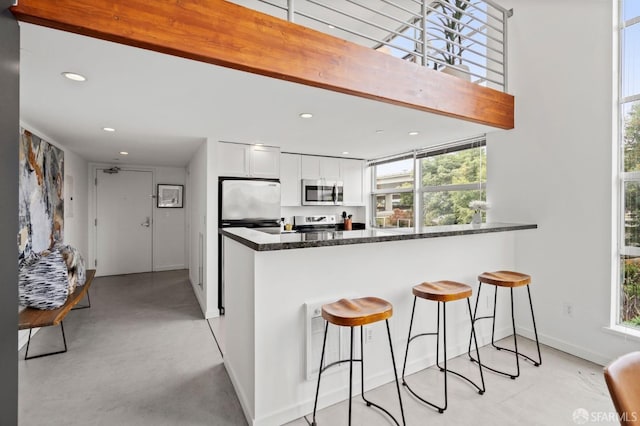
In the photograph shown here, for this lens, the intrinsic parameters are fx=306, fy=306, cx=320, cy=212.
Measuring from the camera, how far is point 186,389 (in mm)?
2174

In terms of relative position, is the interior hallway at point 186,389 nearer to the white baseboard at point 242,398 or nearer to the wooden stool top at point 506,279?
the white baseboard at point 242,398

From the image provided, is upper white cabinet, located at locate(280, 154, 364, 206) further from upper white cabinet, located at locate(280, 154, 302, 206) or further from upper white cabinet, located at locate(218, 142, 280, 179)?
upper white cabinet, located at locate(218, 142, 280, 179)

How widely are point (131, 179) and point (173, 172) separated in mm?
745

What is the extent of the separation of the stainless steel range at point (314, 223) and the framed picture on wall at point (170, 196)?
265cm

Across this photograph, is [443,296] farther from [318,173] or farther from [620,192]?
[318,173]

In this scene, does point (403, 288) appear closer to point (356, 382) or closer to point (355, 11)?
point (356, 382)

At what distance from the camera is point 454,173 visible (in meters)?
4.06

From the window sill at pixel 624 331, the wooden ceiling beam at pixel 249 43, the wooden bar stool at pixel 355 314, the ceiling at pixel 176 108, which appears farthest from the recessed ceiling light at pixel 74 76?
the window sill at pixel 624 331

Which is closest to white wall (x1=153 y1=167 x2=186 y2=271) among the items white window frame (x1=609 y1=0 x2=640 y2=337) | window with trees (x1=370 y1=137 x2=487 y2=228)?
window with trees (x1=370 y1=137 x2=487 y2=228)

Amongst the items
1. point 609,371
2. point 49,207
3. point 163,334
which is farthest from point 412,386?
point 49,207

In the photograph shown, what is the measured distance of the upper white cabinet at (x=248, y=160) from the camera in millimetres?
3850

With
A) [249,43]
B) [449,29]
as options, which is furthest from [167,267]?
[449,29]

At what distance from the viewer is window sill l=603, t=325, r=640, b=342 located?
92.5 inches

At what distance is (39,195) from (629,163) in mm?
5461
